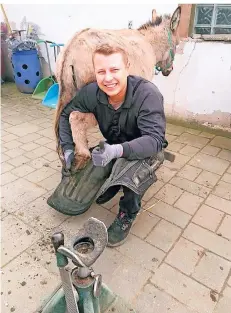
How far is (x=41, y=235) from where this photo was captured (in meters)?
2.30

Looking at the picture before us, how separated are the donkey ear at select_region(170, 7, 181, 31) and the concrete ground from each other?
1408 millimetres

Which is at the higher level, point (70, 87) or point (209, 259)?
point (70, 87)

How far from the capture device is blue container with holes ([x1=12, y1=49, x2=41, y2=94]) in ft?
17.4

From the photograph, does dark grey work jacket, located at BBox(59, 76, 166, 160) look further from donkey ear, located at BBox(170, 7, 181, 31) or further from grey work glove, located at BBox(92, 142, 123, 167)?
donkey ear, located at BBox(170, 7, 181, 31)

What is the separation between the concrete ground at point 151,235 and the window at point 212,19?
1.46 meters

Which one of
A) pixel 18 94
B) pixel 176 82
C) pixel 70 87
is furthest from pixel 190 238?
pixel 18 94

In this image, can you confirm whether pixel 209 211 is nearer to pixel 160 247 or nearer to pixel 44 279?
pixel 160 247

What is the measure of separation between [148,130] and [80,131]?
656 millimetres

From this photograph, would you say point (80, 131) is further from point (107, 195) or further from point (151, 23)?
point (151, 23)

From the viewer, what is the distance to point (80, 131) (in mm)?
2365

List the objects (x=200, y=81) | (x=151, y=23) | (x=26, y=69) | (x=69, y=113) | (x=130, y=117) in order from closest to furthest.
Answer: (x=130, y=117)
(x=69, y=113)
(x=151, y=23)
(x=200, y=81)
(x=26, y=69)

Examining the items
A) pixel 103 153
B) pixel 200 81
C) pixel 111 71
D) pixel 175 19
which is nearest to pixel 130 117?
pixel 111 71

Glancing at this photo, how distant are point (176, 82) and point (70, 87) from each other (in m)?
2.07

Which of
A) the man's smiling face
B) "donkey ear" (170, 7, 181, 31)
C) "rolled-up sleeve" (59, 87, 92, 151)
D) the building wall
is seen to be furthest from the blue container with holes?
the man's smiling face
